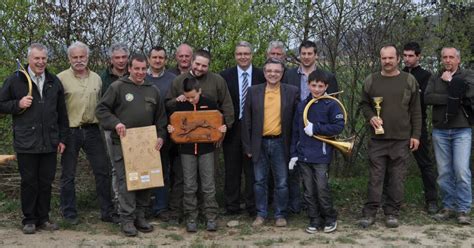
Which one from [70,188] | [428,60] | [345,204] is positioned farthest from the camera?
[428,60]

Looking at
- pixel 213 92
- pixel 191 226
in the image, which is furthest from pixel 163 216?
pixel 213 92

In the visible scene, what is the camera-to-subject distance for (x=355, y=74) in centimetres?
798

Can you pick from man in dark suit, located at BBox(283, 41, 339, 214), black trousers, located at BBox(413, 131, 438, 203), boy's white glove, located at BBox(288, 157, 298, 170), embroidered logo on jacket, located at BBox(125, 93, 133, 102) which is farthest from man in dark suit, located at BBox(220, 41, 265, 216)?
black trousers, located at BBox(413, 131, 438, 203)

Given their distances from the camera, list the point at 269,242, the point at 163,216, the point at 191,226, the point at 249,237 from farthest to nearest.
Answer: the point at 163,216 → the point at 191,226 → the point at 249,237 → the point at 269,242

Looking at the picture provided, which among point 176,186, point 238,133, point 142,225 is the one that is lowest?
point 142,225

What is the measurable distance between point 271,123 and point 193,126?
877mm

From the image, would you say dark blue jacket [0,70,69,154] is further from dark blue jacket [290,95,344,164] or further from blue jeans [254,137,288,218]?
dark blue jacket [290,95,344,164]

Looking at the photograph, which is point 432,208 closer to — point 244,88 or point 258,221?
point 258,221

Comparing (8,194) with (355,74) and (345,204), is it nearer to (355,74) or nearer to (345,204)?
(345,204)

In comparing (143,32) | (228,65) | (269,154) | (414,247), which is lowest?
(414,247)

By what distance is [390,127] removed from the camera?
6215mm

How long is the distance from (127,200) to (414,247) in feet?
9.77

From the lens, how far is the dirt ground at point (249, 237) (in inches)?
224

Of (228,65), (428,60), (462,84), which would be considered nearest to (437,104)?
(462,84)
